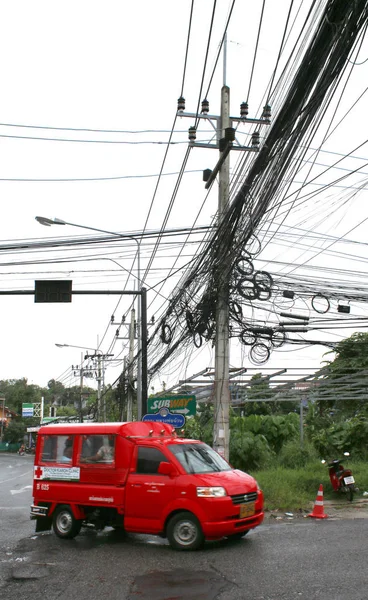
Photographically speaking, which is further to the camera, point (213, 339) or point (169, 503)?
point (213, 339)

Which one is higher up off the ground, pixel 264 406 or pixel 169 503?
pixel 264 406

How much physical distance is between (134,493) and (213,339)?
4.81 m

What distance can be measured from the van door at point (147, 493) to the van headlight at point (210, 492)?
54cm

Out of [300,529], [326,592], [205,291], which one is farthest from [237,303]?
[326,592]

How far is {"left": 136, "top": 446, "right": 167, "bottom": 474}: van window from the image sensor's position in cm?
1095

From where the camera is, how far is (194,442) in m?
11.7

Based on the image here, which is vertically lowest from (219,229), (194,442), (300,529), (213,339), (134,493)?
(300,529)

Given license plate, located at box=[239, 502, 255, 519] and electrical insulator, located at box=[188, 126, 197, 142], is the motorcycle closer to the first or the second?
license plate, located at box=[239, 502, 255, 519]

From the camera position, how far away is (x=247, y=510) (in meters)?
10.4

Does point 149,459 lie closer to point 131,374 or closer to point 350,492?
point 350,492

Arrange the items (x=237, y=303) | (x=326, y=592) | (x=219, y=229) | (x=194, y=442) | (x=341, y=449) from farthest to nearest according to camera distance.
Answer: (x=341, y=449), (x=237, y=303), (x=219, y=229), (x=194, y=442), (x=326, y=592)

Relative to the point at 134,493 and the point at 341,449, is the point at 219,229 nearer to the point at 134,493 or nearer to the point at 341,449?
the point at 134,493

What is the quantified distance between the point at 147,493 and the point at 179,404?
22.4ft

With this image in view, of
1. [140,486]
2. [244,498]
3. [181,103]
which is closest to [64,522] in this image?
[140,486]
